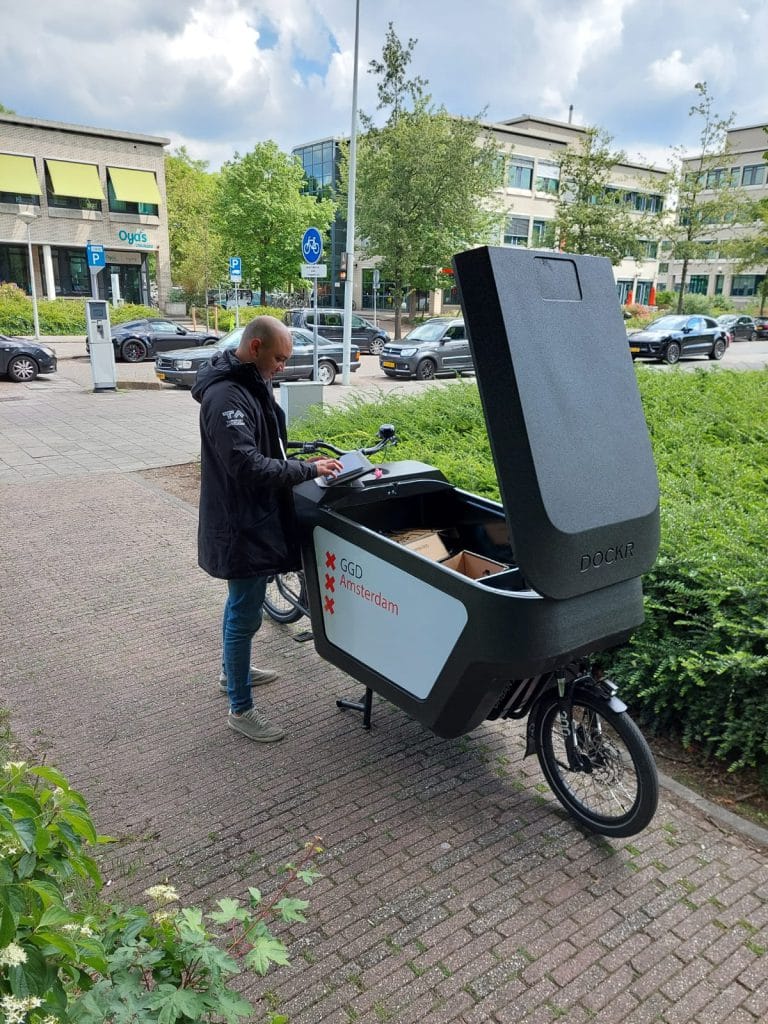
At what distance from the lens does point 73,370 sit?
20141 mm

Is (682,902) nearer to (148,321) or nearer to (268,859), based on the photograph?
(268,859)

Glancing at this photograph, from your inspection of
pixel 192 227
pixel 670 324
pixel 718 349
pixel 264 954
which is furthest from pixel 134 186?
pixel 264 954

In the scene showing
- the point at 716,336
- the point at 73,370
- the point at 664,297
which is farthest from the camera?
the point at 664,297

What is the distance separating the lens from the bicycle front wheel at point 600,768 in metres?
2.75

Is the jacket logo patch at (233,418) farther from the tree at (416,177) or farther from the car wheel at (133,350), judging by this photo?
the tree at (416,177)

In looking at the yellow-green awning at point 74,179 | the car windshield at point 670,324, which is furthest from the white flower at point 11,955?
the yellow-green awning at point 74,179

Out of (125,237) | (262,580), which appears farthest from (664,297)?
(262,580)

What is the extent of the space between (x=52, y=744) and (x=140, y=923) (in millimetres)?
2359

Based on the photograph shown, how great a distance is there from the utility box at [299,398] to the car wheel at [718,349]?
21.9 m

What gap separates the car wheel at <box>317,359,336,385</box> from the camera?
18891mm

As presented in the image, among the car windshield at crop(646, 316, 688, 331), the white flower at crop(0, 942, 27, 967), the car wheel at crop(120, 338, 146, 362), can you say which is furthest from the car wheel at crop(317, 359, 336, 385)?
the white flower at crop(0, 942, 27, 967)

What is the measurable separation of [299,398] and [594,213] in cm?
2871

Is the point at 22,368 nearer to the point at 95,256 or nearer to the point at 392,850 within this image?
the point at 95,256

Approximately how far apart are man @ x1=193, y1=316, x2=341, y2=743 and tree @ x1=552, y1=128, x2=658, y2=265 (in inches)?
1302
